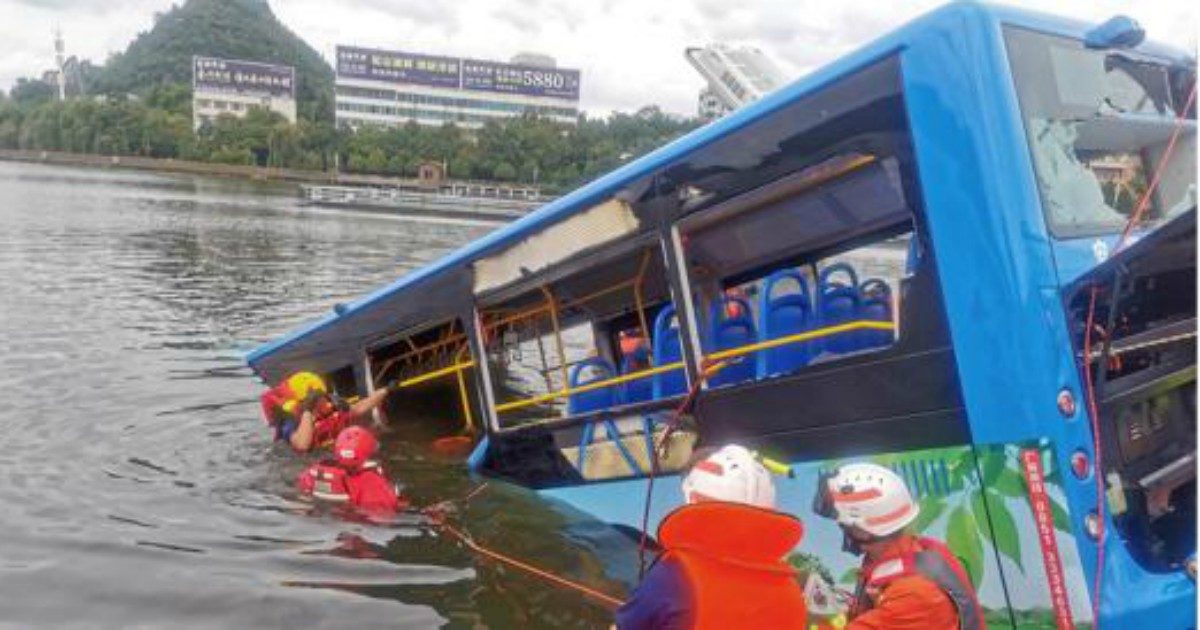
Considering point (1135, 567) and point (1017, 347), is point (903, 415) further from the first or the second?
point (1135, 567)

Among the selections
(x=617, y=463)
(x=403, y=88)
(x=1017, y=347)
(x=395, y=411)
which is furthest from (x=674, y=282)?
(x=403, y=88)

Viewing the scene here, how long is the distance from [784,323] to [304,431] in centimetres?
499

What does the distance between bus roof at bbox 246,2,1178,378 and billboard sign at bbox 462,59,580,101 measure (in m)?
122

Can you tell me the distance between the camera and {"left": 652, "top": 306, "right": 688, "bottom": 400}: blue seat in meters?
6.27

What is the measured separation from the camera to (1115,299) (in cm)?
404

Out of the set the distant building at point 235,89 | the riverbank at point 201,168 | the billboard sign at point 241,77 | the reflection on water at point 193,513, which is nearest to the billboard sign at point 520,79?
the distant building at point 235,89

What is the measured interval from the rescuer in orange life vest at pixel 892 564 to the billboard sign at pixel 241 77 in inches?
5133

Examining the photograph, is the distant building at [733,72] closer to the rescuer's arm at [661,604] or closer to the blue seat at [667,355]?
the blue seat at [667,355]

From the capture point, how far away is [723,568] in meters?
3.35

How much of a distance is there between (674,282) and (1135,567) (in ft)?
8.38

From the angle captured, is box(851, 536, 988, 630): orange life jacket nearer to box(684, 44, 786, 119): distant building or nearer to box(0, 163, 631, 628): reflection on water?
box(0, 163, 631, 628): reflection on water

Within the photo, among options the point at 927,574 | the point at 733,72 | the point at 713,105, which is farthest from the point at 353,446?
the point at 713,105

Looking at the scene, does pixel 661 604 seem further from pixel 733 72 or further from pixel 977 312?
pixel 733 72

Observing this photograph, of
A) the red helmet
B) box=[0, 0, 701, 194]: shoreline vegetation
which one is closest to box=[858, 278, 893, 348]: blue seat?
the red helmet
